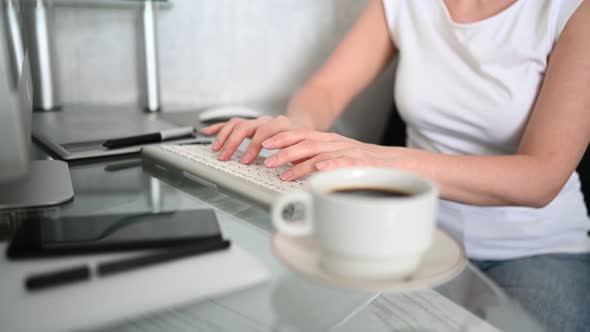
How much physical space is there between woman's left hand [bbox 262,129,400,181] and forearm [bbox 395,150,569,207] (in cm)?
4

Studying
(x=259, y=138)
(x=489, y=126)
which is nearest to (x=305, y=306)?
(x=259, y=138)

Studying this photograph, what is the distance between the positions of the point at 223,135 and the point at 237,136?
0.03m

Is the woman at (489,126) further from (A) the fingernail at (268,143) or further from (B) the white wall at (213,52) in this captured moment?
(B) the white wall at (213,52)

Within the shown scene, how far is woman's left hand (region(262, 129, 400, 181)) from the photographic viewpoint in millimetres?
583

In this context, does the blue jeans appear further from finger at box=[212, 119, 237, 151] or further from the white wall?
the white wall

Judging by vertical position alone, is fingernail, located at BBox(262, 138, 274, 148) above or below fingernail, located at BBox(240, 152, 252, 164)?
above

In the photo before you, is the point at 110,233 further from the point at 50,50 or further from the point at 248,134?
the point at 50,50

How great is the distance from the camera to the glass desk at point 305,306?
1.27 ft

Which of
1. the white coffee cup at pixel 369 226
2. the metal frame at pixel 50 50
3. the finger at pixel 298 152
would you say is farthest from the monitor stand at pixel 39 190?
the metal frame at pixel 50 50

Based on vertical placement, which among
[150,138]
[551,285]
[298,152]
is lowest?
[551,285]

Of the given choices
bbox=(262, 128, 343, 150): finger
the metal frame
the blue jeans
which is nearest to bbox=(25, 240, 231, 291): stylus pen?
bbox=(262, 128, 343, 150): finger

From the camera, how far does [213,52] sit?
4.40 feet

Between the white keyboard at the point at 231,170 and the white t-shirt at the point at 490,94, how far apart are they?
0.35 meters

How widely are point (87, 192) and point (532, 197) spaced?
1.90 feet
